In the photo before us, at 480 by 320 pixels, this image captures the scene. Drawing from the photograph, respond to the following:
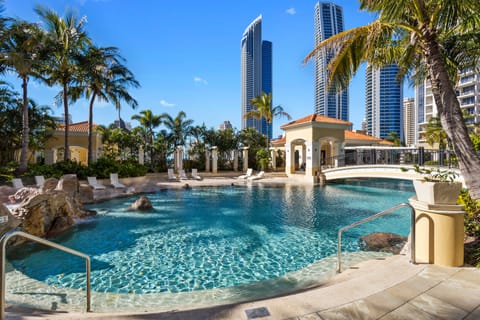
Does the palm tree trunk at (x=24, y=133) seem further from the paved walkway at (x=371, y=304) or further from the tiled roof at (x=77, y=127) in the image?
the paved walkway at (x=371, y=304)

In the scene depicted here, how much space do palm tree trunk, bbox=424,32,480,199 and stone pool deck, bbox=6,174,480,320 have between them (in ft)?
8.41

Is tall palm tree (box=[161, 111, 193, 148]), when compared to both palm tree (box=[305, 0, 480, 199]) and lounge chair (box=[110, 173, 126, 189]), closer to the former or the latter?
lounge chair (box=[110, 173, 126, 189])

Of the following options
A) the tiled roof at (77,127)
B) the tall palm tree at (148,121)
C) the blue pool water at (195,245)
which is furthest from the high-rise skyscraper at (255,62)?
the blue pool water at (195,245)

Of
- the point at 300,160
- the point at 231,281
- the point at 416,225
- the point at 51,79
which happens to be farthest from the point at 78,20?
the point at 300,160

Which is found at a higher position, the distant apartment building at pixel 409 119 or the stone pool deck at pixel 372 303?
the distant apartment building at pixel 409 119

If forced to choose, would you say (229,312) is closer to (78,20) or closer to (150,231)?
(150,231)

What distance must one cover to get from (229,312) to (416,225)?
3.23m

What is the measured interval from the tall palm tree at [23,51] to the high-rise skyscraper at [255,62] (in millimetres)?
100978

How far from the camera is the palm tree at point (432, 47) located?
16.7ft

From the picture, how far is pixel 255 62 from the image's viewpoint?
12031 centimetres

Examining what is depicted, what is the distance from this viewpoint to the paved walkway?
2.46 metres

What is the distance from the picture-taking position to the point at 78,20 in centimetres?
1705

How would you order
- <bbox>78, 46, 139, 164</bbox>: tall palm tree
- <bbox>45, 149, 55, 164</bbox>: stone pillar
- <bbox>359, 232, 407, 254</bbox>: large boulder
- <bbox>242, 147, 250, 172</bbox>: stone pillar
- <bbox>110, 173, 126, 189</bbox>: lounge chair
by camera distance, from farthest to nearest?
1. <bbox>242, 147, 250, 172</bbox>: stone pillar
2. <bbox>45, 149, 55, 164</bbox>: stone pillar
3. <bbox>78, 46, 139, 164</bbox>: tall palm tree
4. <bbox>110, 173, 126, 189</bbox>: lounge chair
5. <bbox>359, 232, 407, 254</bbox>: large boulder

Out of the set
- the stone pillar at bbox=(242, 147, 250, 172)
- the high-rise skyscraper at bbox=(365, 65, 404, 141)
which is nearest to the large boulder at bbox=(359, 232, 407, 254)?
the stone pillar at bbox=(242, 147, 250, 172)
